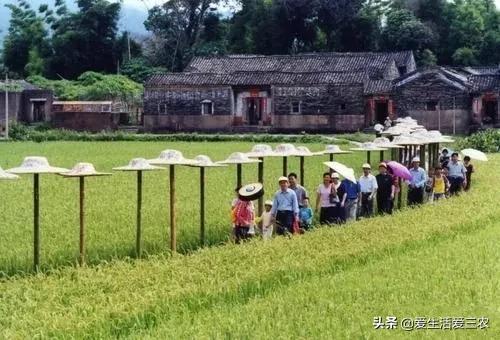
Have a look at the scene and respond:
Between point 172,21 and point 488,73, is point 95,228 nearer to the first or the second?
point 488,73

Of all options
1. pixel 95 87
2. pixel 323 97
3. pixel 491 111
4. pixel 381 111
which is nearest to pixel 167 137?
pixel 323 97

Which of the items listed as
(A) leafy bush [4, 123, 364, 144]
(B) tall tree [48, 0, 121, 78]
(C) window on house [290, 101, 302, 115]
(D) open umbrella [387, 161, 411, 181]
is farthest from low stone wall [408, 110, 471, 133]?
(D) open umbrella [387, 161, 411, 181]

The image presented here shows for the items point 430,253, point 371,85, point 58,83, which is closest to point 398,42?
point 371,85

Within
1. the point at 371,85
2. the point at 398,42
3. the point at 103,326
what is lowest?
the point at 103,326

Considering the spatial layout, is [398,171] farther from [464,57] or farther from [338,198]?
[464,57]

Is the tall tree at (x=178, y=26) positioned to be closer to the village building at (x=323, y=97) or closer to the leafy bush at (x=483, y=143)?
the village building at (x=323, y=97)

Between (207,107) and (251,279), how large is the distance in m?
37.0

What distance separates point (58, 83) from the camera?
179 feet

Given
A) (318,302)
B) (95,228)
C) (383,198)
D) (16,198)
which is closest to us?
(318,302)

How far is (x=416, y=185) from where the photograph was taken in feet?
52.5

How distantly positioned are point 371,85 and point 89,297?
36806 mm

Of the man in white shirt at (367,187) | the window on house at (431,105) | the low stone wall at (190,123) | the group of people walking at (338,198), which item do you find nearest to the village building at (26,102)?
the low stone wall at (190,123)

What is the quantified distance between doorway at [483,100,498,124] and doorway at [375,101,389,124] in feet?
16.1

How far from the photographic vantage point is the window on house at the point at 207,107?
150 ft
